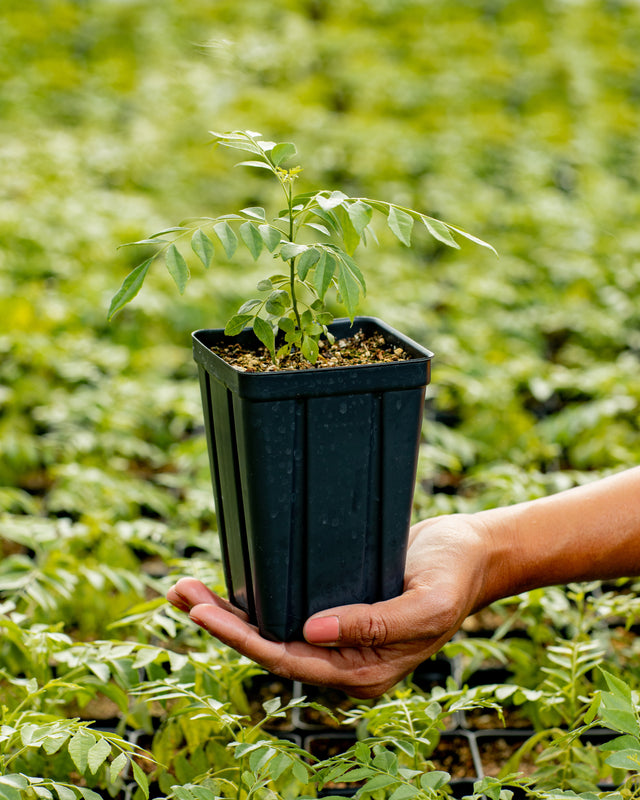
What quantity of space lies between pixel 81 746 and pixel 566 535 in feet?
2.48

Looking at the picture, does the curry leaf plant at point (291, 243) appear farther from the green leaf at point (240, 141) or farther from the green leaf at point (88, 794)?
the green leaf at point (88, 794)

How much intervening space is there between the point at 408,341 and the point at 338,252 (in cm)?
16

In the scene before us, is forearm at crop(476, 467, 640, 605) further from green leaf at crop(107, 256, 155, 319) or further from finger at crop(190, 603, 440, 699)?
green leaf at crop(107, 256, 155, 319)

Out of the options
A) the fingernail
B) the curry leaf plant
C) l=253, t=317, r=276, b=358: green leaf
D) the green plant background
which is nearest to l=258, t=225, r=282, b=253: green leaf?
the curry leaf plant

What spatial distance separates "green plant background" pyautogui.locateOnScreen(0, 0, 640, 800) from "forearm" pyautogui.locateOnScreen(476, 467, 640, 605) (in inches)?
10.5

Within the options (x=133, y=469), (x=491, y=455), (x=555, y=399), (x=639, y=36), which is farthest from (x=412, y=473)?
(x=639, y=36)

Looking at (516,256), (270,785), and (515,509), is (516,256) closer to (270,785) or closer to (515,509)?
(515,509)

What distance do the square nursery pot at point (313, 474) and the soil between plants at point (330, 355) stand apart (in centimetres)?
2

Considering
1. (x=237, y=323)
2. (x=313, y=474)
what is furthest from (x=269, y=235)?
(x=313, y=474)

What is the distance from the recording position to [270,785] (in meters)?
1.18

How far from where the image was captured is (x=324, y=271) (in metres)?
0.96

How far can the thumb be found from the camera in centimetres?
105

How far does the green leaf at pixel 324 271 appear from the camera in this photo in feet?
3.15

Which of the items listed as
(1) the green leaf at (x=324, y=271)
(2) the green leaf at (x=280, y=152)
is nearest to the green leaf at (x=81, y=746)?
(1) the green leaf at (x=324, y=271)
